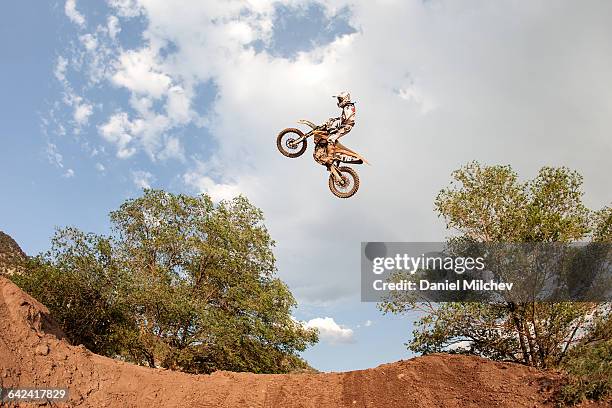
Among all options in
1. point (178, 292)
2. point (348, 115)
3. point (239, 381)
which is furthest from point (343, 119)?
point (178, 292)

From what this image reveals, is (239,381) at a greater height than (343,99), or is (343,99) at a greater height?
(343,99)

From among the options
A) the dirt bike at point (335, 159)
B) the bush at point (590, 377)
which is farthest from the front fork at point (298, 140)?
the bush at point (590, 377)

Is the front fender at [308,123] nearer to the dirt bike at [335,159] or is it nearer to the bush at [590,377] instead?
the dirt bike at [335,159]

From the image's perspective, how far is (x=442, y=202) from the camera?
25.6 meters

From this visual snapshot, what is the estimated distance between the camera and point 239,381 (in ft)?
55.2

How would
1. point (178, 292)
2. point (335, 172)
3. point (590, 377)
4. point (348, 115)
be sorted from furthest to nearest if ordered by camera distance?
point (178, 292), point (335, 172), point (348, 115), point (590, 377)

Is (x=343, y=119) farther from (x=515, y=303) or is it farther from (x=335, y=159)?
(x=515, y=303)

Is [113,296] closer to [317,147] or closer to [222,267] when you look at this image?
[222,267]

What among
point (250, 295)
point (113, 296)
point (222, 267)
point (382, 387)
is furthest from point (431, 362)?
point (113, 296)

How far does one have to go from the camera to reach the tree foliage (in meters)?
26.4

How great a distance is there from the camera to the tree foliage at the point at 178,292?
86.6ft

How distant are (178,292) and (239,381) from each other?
10994mm

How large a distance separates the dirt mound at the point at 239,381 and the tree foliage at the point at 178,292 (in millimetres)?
8609

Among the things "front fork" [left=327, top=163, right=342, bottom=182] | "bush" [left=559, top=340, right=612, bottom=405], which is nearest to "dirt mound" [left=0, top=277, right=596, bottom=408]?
"bush" [left=559, top=340, right=612, bottom=405]
